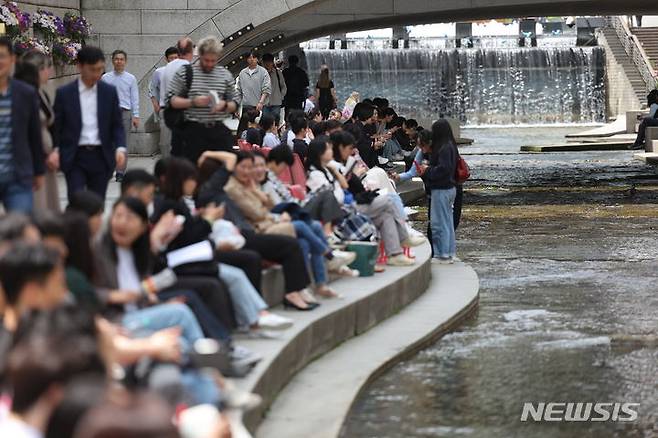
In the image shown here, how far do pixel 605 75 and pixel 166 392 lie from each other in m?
57.1

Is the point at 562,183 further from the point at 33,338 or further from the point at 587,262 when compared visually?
the point at 33,338

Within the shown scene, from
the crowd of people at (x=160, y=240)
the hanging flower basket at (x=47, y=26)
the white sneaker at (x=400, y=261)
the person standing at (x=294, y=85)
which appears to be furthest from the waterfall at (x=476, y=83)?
the white sneaker at (x=400, y=261)

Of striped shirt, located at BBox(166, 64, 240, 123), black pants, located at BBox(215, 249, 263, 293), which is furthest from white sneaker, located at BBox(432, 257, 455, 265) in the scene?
black pants, located at BBox(215, 249, 263, 293)

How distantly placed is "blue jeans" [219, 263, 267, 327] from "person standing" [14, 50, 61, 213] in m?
1.60

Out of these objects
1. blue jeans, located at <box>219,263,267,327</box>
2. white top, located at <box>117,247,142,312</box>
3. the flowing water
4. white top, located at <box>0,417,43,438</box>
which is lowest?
the flowing water

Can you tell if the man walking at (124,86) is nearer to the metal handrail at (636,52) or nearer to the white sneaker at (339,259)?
the white sneaker at (339,259)

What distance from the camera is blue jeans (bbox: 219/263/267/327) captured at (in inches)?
348

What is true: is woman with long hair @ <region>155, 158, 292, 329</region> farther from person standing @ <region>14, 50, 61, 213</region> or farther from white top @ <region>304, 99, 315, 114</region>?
white top @ <region>304, 99, 315, 114</region>

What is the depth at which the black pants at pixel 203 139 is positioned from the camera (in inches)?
494

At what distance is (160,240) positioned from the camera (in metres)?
8.44

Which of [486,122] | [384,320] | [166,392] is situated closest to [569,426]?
[384,320]

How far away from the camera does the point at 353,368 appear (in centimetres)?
983

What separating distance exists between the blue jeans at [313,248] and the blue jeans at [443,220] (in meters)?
3.90

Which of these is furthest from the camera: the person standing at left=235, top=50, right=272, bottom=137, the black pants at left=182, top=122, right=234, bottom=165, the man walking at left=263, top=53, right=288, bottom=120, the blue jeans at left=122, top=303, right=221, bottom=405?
the man walking at left=263, top=53, right=288, bottom=120
